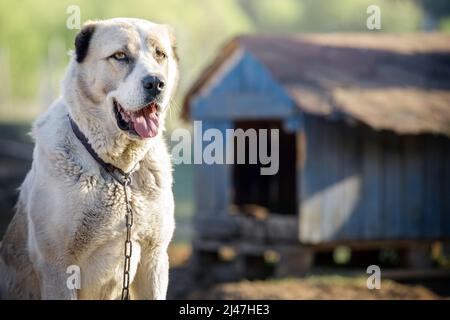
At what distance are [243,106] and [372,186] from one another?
2319 mm

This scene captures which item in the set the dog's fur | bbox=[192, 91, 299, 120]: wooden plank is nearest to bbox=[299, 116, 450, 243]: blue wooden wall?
bbox=[192, 91, 299, 120]: wooden plank

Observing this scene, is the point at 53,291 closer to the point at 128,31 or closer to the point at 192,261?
the point at 128,31

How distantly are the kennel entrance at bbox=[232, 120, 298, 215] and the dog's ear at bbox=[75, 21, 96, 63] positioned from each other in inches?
391

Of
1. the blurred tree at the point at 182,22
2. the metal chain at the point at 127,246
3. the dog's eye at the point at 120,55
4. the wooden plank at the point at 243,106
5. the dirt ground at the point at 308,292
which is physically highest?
the blurred tree at the point at 182,22

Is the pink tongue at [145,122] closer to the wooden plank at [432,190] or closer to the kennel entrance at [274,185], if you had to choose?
the wooden plank at [432,190]

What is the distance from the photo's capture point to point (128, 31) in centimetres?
498

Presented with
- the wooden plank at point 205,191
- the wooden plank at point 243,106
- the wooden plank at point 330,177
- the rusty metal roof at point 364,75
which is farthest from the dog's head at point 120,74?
the wooden plank at point 205,191

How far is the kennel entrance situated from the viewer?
49.4 ft

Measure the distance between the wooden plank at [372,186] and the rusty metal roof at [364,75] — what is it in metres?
0.73

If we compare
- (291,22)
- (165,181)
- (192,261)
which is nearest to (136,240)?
(165,181)

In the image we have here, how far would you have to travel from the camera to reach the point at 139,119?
198 inches

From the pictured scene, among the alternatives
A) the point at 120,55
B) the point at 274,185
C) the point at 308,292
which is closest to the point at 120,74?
the point at 120,55

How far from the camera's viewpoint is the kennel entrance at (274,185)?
1505 centimetres

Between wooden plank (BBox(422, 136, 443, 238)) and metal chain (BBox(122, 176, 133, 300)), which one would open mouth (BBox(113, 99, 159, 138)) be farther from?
wooden plank (BBox(422, 136, 443, 238))
